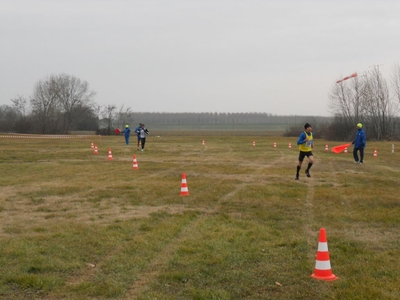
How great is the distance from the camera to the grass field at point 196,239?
18.8ft

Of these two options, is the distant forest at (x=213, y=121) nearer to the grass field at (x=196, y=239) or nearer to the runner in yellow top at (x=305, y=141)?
the runner in yellow top at (x=305, y=141)

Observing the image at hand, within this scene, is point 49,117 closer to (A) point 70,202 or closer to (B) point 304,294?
(A) point 70,202

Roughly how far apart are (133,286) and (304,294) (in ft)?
6.48

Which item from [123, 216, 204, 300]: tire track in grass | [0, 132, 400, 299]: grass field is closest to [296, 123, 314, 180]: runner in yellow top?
[0, 132, 400, 299]: grass field

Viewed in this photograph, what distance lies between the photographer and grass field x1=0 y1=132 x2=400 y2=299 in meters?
5.72

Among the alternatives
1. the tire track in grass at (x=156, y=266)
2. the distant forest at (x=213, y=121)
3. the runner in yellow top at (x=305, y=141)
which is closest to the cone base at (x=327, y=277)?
the tire track in grass at (x=156, y=266)

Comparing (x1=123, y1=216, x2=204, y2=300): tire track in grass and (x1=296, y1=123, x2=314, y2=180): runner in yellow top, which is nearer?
(x1=123, y1=216, x2=204, y2=300): tire track in grass

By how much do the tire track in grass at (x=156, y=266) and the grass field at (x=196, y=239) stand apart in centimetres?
1

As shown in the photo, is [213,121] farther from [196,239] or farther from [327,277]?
[327,277]

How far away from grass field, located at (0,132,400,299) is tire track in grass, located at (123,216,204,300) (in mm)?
14

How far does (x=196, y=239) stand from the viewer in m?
7.98

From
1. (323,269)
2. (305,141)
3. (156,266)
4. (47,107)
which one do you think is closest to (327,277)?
(323,269)

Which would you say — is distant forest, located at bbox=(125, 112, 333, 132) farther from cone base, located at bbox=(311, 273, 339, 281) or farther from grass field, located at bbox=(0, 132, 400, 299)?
cone base, located at bbox=(311, 273, 339, 281)

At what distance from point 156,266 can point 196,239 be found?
153cm
